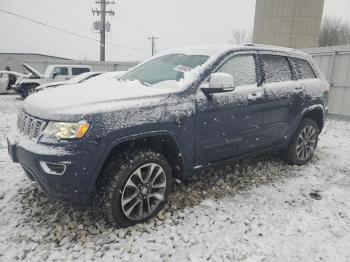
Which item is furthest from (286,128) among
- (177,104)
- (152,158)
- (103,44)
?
(103,44)

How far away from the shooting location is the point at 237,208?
356 centimetres

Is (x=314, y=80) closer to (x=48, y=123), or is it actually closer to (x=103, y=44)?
(x=48, y=123)

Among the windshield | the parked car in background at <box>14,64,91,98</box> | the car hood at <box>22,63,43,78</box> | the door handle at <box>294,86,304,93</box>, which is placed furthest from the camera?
the parked car in background at <box>14,64,91,98</box>

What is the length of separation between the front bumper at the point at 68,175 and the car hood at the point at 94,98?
361 mm

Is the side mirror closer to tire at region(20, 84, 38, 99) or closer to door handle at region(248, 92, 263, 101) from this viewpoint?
door handle at region(248, 92, 263, 101)

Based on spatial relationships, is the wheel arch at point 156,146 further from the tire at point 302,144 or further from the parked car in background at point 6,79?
the parked car in background at point 6,79

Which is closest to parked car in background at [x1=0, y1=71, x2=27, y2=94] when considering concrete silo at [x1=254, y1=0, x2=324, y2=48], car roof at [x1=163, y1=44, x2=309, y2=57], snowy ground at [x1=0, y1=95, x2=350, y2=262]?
snowy ground at [x1=0, y1=95, x2=350, y2=262]

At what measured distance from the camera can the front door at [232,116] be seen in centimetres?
331

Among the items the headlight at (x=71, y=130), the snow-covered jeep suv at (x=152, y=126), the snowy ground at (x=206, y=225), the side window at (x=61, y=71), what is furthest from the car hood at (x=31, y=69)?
the headlight at (x=71, y=130)

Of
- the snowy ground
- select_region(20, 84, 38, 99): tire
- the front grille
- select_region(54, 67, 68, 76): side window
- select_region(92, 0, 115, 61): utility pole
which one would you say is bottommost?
the snowy ground

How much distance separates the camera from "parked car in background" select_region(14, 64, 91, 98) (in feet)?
45.1

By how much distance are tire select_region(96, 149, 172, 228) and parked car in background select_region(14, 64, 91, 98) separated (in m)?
12.2

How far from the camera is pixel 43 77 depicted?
14.1 metres

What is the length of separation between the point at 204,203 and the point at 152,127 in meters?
1.30
